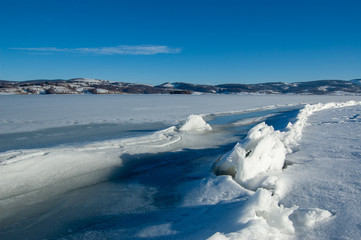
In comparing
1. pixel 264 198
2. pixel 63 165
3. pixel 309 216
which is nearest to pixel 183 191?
pixel 264 198

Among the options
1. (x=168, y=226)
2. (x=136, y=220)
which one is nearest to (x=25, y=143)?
(x=136, y=220)

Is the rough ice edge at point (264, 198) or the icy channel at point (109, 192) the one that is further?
the icy channel at point (109, 192)

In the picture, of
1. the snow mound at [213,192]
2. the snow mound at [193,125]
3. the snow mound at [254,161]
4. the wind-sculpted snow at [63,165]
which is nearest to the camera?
the snow mound at [213,192]

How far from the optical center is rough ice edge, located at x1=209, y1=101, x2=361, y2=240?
2443 millimetres

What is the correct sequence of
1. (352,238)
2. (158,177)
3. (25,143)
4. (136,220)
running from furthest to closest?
(25,143), (158,177), (136,220), (352,238)

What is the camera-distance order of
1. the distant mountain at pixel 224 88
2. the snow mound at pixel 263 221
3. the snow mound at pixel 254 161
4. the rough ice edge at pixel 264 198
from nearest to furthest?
the snow mound at pixel 263 221, the rough ice edge at pixel 264 198, the snow mound at pixel 254 161, the distant mountain at pixel 224 88

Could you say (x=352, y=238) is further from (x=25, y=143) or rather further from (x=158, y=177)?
(x=25, y=143)

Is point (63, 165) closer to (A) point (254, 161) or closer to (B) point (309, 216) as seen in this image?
(A) point (254, 161)

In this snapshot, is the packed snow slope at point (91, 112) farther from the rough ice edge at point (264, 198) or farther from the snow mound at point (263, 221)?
the snow mound at point (263, 221)

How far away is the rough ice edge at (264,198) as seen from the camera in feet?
8.02

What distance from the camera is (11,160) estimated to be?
4.90m

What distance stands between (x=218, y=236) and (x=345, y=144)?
5560mm

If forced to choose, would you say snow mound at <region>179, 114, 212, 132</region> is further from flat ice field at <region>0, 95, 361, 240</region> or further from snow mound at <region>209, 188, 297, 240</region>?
snow mound at <region>209, 188, 297, 240</region>

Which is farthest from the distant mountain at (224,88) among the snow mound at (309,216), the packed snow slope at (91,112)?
the snow mound at (309,216)
